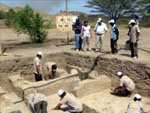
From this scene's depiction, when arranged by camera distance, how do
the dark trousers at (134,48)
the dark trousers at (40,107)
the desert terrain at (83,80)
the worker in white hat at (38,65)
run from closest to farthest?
the dark trousers at (40,107), the desert terrain at (83,80), the worker in white hat at (38,65), the dark trousers at (134,48)

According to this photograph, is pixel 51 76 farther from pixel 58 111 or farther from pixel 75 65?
pixel 58 111

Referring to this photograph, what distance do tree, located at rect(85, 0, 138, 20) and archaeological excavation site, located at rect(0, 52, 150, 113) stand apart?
20604 mm

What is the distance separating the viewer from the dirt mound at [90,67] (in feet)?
27.0

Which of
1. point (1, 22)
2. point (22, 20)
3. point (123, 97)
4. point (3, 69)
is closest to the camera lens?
point (123, 97)

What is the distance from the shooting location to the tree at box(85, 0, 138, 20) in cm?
2917

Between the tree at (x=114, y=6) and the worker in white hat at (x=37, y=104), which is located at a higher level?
the tree at (x=114, y=6)

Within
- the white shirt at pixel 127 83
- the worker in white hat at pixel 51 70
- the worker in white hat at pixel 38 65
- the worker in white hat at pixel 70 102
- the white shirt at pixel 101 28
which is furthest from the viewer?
the white shirt at pixel 101 28

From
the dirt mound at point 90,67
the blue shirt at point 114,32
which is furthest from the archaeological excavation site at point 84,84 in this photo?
the blue shirt at point 114,32

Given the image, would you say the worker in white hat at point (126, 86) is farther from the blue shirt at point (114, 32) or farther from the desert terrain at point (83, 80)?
the blue shirt at point (114, 32)

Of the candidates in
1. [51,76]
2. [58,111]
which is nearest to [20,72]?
[51,76]

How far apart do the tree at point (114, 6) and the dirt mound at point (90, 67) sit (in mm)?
20236

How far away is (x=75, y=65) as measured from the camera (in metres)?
11.1

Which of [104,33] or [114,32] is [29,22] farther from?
[114,32]

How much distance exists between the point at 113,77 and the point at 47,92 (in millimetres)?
2794
